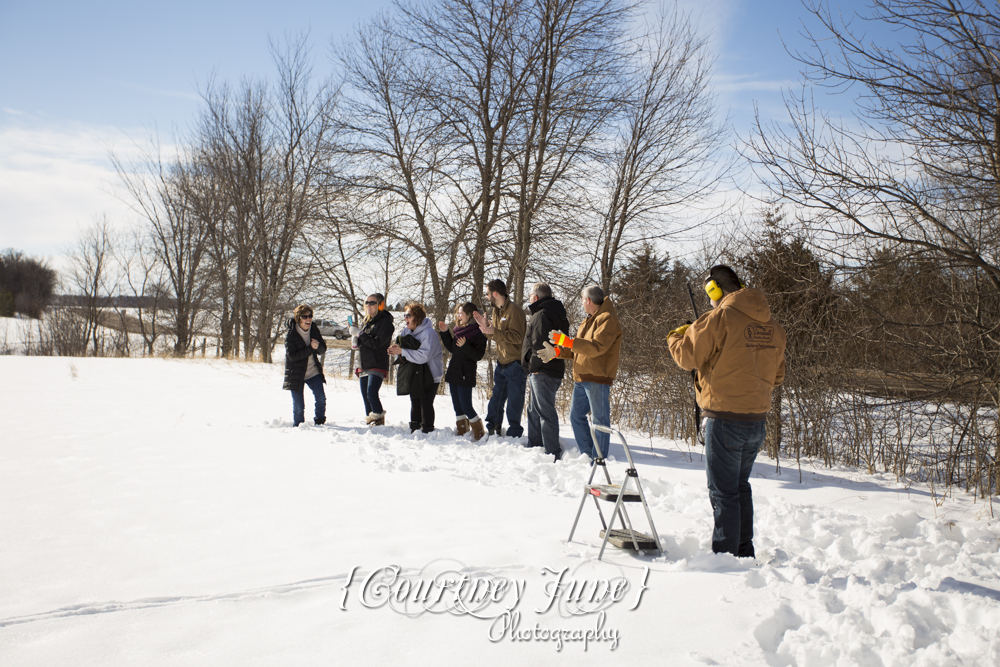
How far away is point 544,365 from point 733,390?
3.22 metres

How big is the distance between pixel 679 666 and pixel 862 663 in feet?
2.53

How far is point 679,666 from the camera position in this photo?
255 cm

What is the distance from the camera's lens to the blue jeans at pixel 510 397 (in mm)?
7770

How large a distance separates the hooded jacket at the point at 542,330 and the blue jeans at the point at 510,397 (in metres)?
0.86

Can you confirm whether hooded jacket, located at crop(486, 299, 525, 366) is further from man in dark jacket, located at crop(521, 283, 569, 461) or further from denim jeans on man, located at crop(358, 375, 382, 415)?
denim jeans on man, located at crop(358, 375, 382, 415)

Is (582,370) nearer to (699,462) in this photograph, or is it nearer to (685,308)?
(699,462)

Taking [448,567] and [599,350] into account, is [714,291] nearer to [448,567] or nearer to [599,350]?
[599,350]

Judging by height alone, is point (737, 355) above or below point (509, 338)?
below

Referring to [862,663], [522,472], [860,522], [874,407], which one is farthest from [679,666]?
[874,407]

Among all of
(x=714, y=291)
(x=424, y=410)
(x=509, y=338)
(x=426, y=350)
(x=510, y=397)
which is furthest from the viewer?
(x=424, y=410)

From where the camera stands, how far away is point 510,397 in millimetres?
7871

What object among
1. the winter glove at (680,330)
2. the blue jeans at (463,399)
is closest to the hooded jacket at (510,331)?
the blue jeans at (463,399)

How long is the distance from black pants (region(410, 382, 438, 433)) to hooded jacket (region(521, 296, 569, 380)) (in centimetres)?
187

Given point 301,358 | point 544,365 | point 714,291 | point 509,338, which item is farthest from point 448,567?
point 301,358
